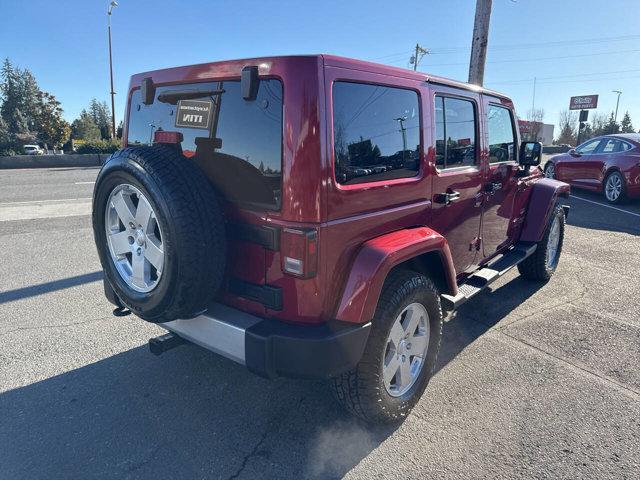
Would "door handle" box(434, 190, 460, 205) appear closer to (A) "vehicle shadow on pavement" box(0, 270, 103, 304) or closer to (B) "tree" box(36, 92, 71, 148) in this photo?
(A) "vehicle shadow on pavement" box(0, 270, 103, 304)

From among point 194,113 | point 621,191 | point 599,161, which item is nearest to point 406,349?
point 194,113

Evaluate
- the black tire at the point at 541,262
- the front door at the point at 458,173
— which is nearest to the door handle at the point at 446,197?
the front door at the point at 458,173

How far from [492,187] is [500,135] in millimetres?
624

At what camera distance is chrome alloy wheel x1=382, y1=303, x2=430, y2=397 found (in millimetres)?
2566

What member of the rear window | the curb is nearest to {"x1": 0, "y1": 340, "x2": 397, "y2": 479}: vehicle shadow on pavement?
the rear window

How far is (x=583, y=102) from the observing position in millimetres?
49688

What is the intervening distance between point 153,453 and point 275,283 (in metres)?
Result: 1.14

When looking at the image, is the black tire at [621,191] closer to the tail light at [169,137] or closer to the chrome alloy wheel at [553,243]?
the chrome alloy wheel at [553,243]

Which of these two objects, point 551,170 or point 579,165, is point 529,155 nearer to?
point 579,165

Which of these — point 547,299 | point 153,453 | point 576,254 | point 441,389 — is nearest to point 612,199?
point 576,254

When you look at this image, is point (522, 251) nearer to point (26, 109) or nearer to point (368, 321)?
point (368, 321)

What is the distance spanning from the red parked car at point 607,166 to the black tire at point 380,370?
956 centimetres

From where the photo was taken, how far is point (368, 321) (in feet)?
7.41

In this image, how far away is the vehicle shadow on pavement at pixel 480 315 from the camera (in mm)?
3541
